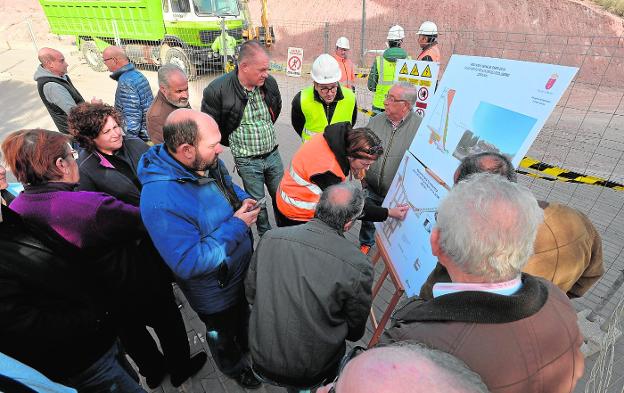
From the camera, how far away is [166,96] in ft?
10.7

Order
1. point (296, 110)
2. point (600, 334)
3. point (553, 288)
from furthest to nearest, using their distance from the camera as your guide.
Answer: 1. point (296, 110)
2. point (600, 334)
3. point (553, 288)

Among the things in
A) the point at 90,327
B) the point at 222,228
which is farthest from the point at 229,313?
the point at 90,327

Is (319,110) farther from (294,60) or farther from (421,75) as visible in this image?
(294,60)

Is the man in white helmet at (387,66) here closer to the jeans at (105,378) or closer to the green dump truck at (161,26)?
the jeans at (105,378)

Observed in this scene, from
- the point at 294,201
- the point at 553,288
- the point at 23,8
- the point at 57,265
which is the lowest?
the point at 294,201

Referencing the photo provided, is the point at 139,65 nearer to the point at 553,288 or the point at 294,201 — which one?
the point at 294,201

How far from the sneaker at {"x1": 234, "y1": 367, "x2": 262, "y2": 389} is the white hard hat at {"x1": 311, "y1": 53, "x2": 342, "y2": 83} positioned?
273cm

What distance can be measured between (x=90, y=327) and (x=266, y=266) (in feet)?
3.09

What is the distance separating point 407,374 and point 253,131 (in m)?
3.00

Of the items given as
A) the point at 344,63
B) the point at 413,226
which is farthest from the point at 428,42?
the point at 413,226

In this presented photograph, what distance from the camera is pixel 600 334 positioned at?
286 centimetres

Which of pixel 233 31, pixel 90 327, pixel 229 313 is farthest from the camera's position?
A: pixel 233 31

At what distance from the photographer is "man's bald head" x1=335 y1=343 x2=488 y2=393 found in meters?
0.61

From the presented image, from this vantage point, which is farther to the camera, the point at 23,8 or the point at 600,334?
the point at 23,8
